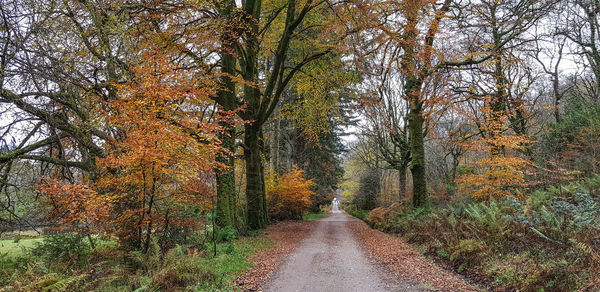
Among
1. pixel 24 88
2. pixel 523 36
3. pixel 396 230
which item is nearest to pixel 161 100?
pixel 24 88

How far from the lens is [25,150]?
21.9 feet

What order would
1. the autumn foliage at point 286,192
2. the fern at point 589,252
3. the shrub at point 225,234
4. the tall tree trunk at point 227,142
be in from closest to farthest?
the fern at point 589,252 → the shrub at point 225,234 → the tall tree trunk at point 227,142 → the autumn foliage at point 286,192

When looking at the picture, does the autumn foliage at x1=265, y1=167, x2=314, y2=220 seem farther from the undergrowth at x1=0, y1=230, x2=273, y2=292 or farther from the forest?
the undergrowth at x1=0, y1=230, x2=273, y2=292

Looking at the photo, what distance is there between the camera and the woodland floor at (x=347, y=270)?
5547 millimetres

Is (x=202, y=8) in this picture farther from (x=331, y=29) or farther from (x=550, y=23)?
(x=550, y=23)

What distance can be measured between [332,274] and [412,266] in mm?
1932

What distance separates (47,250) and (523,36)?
1777cm

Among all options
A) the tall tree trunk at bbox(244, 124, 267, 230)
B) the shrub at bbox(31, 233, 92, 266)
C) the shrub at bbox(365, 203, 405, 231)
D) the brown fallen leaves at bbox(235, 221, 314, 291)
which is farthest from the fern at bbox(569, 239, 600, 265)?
the tall tree trunk at bbox(244, 124, 267, 230)

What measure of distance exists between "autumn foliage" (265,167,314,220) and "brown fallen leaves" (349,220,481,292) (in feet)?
24.6

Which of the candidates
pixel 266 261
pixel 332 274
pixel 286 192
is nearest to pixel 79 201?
pixel 266 261

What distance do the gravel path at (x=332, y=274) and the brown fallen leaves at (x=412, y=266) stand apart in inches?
12.7

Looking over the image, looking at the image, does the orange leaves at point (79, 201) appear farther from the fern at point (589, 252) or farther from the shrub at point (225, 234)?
the fern at point (589, 252)

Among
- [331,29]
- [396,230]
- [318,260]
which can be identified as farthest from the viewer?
[396,230]

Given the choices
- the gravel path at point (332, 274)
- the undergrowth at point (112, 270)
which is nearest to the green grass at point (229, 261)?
the undergrowth at point (112, 270)
